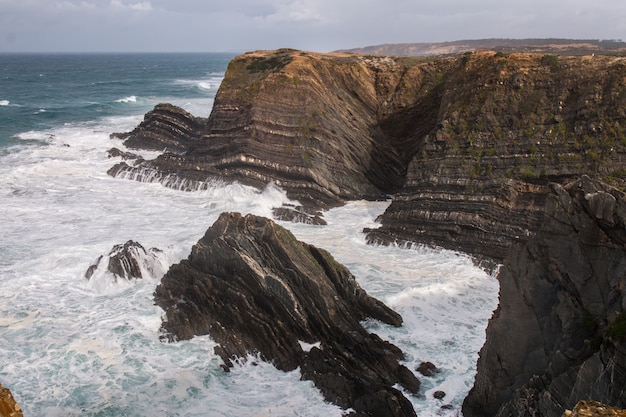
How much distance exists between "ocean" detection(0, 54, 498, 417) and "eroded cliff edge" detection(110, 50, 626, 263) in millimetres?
1953

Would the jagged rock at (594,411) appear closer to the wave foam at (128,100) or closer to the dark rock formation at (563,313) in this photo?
the dark rock formation at (563,313)

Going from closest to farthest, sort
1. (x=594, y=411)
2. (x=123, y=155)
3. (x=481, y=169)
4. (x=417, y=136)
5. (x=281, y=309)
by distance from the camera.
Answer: (x=594, y=411) → (x=281, y=309) → (x=481, y=169) → (x=417, y=136) → (x=123, y=155)

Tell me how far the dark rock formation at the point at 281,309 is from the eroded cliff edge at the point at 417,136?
10552 millimetres

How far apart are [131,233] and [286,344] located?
15.8 meters

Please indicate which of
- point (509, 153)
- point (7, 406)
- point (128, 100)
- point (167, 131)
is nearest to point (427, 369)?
point (7, 406)

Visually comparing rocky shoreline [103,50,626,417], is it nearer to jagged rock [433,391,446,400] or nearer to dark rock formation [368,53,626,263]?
dark rock formation [368,53,626,263]

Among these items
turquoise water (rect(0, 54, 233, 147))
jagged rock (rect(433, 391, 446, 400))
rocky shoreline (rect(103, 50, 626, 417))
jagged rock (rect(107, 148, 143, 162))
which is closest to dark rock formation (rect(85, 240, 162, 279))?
rocky shoreline (rect(103, 50, 626, 417))

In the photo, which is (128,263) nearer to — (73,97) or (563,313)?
(563,313)

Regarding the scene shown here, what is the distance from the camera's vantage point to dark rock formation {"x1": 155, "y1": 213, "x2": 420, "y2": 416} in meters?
18.8

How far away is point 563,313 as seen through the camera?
13.1m

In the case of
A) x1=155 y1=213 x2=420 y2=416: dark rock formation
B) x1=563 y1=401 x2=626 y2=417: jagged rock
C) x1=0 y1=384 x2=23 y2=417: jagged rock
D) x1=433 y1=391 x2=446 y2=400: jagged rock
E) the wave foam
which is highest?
the wave foam

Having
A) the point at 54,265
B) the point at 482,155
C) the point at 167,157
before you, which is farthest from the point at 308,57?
the point at 54,265

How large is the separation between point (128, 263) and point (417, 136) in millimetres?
25677

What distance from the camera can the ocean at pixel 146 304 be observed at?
59.4 ft
